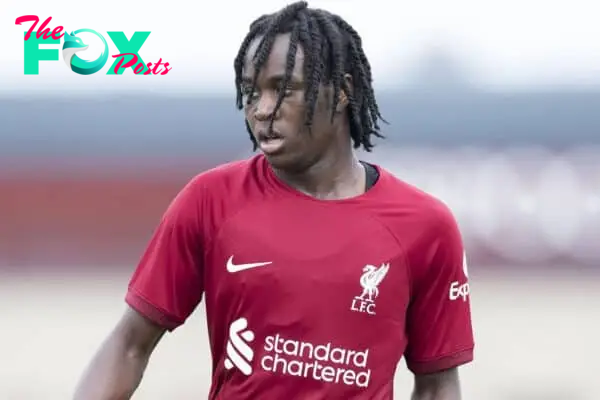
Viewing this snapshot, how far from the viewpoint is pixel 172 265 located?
240cm

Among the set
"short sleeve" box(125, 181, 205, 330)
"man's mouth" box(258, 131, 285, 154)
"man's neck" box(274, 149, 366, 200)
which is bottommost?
"short sleeve" box(125, 181, 205, 330)

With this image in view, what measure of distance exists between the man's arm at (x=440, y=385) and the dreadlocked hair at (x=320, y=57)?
54 cm

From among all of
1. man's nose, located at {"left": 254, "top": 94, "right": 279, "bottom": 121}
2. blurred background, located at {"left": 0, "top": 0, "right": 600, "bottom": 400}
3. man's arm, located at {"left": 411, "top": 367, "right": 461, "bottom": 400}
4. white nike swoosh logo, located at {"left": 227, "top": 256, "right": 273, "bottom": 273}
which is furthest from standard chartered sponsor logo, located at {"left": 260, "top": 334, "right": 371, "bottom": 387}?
blurred background, located at {"left": 0, "top": 0, "right": 600, "bottom": 400}

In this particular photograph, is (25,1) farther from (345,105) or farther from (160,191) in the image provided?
(345,105)

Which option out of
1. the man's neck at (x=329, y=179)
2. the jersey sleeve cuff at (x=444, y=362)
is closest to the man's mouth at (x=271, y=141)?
the man's neck at (x=329, y=179)

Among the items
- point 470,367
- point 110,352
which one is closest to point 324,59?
point 110,352

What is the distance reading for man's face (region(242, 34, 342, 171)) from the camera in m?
2.35

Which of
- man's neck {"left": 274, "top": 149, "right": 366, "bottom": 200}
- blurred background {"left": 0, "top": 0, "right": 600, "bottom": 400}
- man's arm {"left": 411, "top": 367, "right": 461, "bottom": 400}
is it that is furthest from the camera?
blurred background {"left": 0, "top": 0, "right": 600, "bottom": 400}

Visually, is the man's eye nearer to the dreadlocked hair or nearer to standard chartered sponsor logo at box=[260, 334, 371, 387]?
the dreadlocked hair

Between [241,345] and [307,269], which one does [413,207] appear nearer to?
[307,269]

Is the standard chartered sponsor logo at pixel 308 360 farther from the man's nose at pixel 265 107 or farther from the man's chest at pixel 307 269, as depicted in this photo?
the man's nose at pixel 265 107

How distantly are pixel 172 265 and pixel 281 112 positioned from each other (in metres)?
0.38

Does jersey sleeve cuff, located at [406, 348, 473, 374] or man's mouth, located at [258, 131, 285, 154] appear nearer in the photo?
man's mouth, located at [258, 131, 285, 154]

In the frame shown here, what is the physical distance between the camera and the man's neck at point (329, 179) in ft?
8.15
